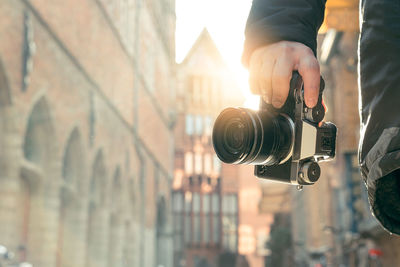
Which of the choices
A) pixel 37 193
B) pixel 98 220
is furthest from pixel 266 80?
pixel 98 220

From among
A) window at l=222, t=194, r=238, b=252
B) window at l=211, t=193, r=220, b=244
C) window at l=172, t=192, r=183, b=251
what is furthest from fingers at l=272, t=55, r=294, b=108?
window at l=222, t=194, r=238, b=252

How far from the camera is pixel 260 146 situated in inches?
50.8

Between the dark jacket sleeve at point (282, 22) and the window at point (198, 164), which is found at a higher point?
the window at point (198, 164)

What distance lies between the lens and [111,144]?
1700 centimetres

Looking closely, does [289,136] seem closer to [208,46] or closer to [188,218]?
[188,218]

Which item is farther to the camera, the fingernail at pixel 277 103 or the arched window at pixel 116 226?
the arched window at pixel 116 226

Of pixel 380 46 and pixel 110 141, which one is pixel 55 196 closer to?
pixel 110 141

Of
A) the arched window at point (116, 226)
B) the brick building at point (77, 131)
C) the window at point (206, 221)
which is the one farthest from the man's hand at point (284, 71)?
the window at point (206, 221)

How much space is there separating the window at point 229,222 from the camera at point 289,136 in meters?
39.4

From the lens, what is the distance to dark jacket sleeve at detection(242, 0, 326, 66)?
4.28 ft

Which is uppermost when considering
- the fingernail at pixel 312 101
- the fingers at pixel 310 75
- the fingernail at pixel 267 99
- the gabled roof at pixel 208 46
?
the gabled roof at pixel 208 46

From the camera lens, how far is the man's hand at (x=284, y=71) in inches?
Result: 48.7

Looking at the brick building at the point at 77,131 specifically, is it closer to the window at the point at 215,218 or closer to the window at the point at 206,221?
the window at the point at 206,221

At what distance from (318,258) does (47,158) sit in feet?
36.6
